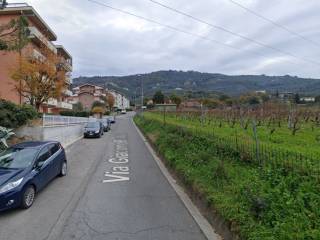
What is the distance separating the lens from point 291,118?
1811cm

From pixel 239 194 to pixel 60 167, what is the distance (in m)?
6.56

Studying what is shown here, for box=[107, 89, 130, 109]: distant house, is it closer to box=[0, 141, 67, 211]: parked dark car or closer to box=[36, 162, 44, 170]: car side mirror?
box=[0, 141, 67, 211]: parked dark car

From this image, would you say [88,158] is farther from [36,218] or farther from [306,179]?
[306,179]

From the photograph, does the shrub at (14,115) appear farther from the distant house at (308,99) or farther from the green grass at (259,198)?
the distant house at (308,99)

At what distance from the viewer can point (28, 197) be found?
25.1ft

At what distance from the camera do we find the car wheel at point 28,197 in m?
7.43

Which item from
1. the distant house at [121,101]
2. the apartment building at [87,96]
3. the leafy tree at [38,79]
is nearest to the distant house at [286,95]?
the leafy tree at [38,79]

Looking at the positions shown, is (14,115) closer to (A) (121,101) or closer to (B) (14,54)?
(B) (14,54)

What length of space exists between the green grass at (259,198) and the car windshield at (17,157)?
171 inches

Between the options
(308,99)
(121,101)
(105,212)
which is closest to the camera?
(105,212)

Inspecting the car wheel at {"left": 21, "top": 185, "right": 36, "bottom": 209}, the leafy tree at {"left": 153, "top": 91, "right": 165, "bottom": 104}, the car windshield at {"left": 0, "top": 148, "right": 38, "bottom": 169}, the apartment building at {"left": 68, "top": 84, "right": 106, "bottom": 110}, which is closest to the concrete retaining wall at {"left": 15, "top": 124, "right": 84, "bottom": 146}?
the car windshield at {"left": 0, "top": 148, "right": 38, "bottom": 169}

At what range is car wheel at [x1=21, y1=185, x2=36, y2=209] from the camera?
743 centimetres

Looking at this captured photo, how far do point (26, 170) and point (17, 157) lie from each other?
42.5 inches

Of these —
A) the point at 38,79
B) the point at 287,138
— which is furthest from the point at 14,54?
the point at 287,138
